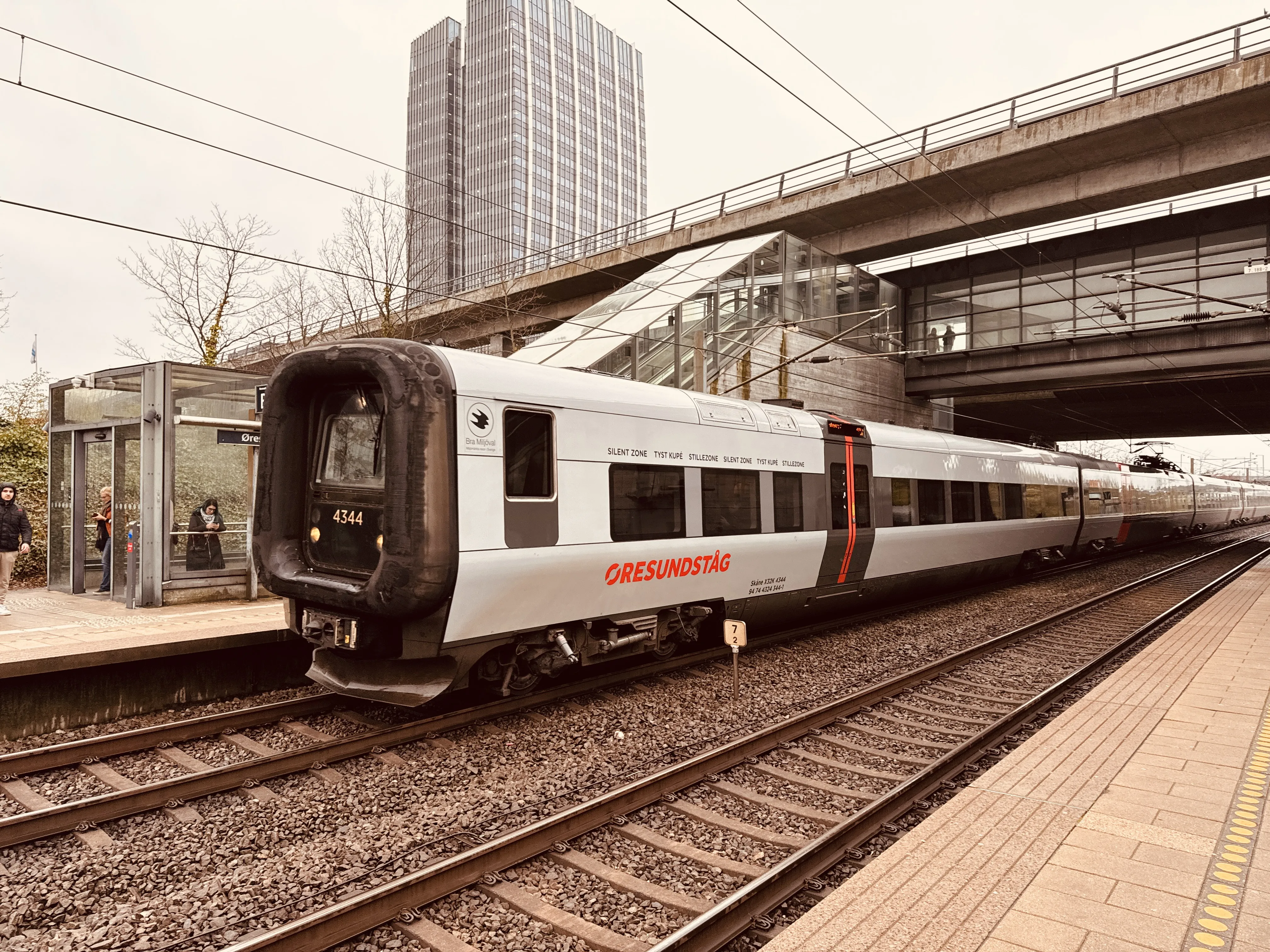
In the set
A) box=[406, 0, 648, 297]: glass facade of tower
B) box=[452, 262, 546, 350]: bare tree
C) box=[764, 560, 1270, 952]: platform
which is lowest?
box=[764, 560, 1270, 952]: platform

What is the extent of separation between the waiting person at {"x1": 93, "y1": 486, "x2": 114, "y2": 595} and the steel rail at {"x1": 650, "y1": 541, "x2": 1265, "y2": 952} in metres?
11.4

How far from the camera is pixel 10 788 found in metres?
5.28

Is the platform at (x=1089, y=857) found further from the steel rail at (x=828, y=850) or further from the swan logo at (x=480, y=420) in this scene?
the swan logo at (x=480, y=420)

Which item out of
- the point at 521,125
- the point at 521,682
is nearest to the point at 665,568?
the point at 521,682

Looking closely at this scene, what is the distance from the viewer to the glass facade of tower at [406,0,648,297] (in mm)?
119625

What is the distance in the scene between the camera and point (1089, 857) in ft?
12.9

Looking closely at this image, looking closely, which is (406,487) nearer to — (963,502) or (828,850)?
(828,850)

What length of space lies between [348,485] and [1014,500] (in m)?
14.2

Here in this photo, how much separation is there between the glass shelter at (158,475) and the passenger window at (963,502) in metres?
11.5

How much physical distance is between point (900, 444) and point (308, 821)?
10.2 meters

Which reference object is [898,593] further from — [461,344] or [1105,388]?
[461,344]

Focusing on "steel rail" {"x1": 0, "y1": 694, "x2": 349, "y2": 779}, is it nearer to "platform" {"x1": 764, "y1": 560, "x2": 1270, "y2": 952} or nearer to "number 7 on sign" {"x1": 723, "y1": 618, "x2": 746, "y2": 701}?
"number 7 on sign" {"x1": 723, "y1": 618, "x2": 746, "y2": 701}

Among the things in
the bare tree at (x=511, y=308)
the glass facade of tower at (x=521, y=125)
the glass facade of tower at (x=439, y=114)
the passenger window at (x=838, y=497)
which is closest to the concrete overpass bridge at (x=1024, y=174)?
the bare tree at (x=511, y=308)

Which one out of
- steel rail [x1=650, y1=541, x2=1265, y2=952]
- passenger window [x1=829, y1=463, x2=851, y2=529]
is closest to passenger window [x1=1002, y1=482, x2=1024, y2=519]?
passenger window [x1=829, y1=463, x2=851, y2=529]
